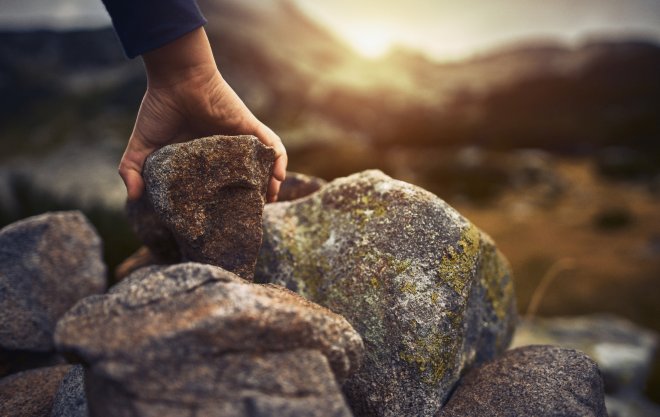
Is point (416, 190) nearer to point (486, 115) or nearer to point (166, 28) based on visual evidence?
point (166, 28)

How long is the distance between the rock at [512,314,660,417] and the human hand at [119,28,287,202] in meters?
5.14

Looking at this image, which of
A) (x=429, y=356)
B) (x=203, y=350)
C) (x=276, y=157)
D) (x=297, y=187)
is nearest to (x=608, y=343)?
(x=429, y=356)

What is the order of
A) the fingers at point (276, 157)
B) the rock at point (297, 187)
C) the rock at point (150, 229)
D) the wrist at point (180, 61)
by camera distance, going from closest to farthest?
the wrist at point (180, 61), the fingers at point (276, 157), the rock at point (150, 229), the rock at point (297, 187)

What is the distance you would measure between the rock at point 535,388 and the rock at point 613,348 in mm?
2851

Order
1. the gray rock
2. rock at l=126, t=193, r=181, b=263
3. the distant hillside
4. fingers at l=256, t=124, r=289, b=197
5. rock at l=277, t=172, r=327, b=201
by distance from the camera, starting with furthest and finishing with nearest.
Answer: the distant hillside → the gray rock → rock at l=277, t=172, r=327, b=201 → rock at l=126, t=193, r=181, b=263 → fingers at l=256, t=124, r=289, b=197

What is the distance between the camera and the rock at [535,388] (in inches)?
88.1

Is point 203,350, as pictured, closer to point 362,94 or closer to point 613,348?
point 613,348

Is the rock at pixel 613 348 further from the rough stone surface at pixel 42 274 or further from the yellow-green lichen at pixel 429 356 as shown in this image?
the rough stone surface at pixel 42 274

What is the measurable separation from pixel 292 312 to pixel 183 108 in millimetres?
1948

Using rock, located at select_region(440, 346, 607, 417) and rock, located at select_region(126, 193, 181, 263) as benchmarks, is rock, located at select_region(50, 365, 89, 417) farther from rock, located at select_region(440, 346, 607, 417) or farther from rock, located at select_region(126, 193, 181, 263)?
rock, located at select_region(440, 346, 607, 417)

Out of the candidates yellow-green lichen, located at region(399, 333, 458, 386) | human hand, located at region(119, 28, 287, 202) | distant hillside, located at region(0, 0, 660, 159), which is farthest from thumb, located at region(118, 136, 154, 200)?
distant hillside, located at region(0, 0, 660, 159)

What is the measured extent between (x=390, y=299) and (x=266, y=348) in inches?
40.3

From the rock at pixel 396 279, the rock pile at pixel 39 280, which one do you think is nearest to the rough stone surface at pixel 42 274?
the rock pile at pixel 39 280

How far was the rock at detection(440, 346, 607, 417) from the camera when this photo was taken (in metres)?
2.24
